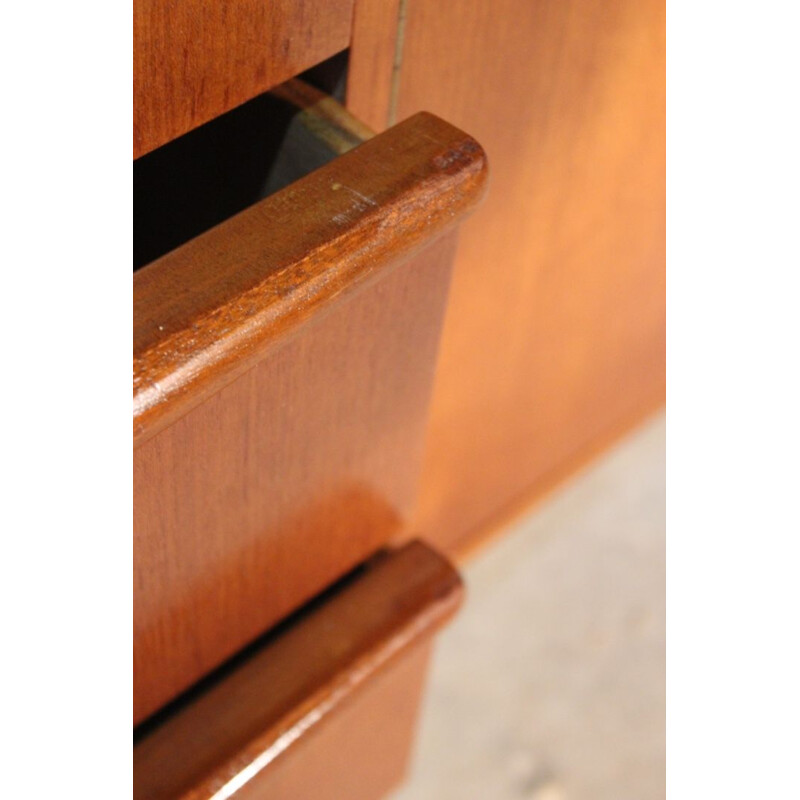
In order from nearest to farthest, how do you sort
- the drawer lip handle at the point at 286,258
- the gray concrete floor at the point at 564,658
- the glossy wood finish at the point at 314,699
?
the drawer lip handle at the point at 286,258 < the glossy wood finish at the point at 314,699 < the gray concrete floor at the point at 564,658

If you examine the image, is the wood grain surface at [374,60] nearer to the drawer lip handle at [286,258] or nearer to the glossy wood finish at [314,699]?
the drawer lip handle at [286,258]

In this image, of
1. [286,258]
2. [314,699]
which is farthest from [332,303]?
[314,699]

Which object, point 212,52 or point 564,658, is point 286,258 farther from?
point 564,658

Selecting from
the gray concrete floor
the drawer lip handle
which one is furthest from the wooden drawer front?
the gray concrete floor

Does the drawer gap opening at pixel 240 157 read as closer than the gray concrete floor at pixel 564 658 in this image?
Yes

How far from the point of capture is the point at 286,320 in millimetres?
290

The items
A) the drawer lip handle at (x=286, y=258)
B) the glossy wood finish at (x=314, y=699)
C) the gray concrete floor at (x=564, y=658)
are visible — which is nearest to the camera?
the drawer lip handle at (x=286, y=258)

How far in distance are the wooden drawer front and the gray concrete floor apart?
1.06 ft

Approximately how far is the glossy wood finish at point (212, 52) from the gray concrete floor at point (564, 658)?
465 millimetres

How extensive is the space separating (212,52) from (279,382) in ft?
0.27

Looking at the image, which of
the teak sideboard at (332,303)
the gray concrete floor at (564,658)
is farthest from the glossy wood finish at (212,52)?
the gray concrete floor at (564,658)

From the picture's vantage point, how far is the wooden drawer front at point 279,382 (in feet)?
0.92

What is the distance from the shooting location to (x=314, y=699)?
0.42 metres

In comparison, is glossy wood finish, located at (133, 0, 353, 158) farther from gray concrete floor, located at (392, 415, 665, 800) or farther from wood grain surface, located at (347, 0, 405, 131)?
gray concrete floor, located at (392, 415, 665, 800)
